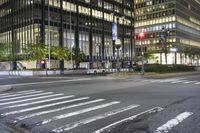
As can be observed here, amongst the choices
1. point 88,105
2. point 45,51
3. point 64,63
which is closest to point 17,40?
point 64,63

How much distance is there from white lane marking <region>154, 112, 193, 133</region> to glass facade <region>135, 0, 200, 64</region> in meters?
125

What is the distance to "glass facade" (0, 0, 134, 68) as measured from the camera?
88312 mm

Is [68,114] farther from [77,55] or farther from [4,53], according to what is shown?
[4,53]

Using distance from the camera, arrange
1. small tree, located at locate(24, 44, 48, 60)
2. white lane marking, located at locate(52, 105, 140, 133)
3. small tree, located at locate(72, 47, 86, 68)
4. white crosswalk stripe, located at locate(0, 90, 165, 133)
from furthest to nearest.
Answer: small tree, located at locate(72, 47, 86, 68)
small tree, located at locate(24, 44, 48, 60)
white crosswalk stripe, located at locate(0, 90, 165, 133)
white lane marking, located at locate(52, 105, 140, 133)

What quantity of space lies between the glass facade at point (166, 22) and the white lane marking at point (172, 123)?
12480 cm

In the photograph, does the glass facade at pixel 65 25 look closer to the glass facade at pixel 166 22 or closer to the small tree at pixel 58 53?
the small tree at pixel 58 53

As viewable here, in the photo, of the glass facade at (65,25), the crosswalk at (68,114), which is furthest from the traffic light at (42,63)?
the crosswalk at (68,114)

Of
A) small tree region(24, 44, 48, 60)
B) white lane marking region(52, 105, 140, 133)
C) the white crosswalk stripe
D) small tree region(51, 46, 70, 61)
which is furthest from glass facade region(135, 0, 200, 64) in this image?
white lane marking region(52, 105, 140, 133)

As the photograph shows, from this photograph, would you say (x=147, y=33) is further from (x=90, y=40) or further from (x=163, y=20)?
(x=90, y=40)

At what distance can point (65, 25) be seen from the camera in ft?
315

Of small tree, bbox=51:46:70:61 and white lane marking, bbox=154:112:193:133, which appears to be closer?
white lane marking, bbox=154:112:193:133

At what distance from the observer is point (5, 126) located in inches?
429

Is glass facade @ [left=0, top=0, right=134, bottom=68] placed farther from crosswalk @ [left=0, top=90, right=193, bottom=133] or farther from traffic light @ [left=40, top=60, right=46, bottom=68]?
crosswalk @ [left=0, top=90, right=193, bottom=133]

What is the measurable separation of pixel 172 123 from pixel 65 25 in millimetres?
87615
